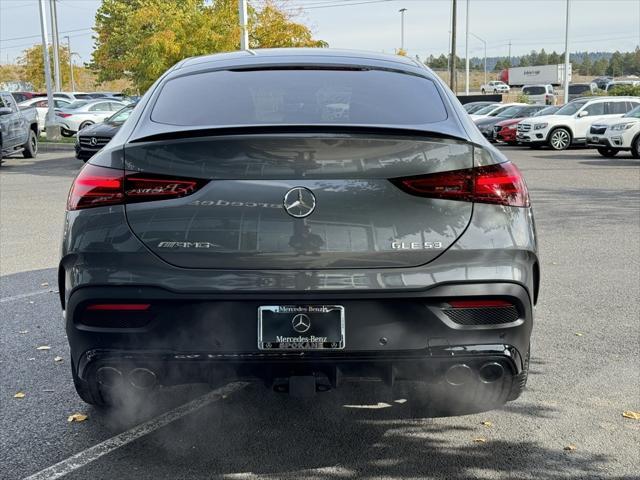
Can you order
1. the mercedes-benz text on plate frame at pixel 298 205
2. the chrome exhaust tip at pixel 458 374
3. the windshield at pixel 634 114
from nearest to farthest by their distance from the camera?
1. the mercedes-benz text on plate frame at pixel 298 205
2. the chrome exhaust tip at pixel 458 374
3. the windshield at pixel 634 114

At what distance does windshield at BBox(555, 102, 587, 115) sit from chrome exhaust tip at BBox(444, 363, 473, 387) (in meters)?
25.6

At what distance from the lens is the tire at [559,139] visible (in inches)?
1068

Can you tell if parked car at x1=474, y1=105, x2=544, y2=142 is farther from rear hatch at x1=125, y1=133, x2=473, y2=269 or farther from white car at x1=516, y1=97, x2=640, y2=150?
rear hatch at x1=125, y1=133, x2=473, y2=269

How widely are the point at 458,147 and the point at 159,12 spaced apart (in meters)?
25.1

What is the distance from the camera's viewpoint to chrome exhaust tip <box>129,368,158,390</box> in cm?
324

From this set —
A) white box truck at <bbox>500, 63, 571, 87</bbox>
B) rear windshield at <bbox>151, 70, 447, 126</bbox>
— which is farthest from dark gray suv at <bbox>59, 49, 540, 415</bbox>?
white box truck at <bbox>500, 63, 571, 87</bbox>

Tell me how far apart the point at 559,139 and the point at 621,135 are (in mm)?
5076

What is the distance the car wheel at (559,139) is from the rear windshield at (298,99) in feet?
79.6

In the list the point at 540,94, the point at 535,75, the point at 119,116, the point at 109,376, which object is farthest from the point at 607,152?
the point at 535,75

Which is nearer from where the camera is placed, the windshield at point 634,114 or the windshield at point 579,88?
the windshield at point 634,114

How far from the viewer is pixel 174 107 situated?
12.2ft

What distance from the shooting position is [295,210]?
3.13 metres

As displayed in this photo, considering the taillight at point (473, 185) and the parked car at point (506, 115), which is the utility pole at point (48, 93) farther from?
the taillight at point (473, 185)

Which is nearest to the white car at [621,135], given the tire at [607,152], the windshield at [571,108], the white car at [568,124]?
the tire at [607,152]
